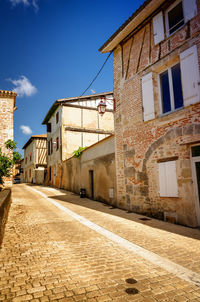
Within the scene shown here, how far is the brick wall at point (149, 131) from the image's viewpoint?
19.3 ft

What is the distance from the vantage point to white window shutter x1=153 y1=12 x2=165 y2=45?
7.05 meters

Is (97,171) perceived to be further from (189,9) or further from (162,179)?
(189,9)

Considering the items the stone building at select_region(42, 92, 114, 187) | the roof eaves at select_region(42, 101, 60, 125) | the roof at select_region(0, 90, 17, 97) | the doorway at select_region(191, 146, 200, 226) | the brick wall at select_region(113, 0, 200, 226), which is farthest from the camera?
the roof eaves at select_region(42, 101, 60, 125)

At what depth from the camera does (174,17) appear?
22.5 ft

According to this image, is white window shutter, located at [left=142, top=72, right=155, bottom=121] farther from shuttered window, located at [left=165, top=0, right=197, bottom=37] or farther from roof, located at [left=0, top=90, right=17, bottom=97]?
roof, located at [left=0, top=90, right=17, bottom=97]

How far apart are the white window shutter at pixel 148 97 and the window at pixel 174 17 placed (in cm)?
162

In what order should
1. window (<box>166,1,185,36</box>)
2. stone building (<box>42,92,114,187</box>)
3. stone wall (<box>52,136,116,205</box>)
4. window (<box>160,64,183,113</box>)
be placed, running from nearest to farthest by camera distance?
window (<box>160,64,183,113</box>)
window (<box>166,1,185,36</box>)
stone wall (<box>52,136,116,205</box>)
stone building (<box>42,92,114,187</box>)

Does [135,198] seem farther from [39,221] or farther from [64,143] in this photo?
[64,143]

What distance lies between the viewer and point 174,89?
6672 mm

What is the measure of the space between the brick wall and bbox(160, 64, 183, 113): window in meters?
0.23

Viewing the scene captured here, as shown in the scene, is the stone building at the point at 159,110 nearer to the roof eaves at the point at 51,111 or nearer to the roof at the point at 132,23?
the roof at the point at 132,23

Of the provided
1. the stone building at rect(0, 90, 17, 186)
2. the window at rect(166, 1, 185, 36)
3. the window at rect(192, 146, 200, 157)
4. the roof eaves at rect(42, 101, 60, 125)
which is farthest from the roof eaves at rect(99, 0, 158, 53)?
the stone building at rect(0, 90, 17, 186)

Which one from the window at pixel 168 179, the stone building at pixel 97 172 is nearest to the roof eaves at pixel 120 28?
the stone building at pixel 97 172

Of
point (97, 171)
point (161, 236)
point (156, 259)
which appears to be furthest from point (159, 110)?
point (97, 171)
